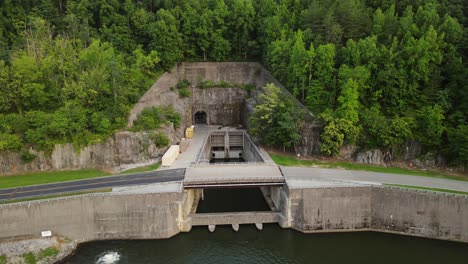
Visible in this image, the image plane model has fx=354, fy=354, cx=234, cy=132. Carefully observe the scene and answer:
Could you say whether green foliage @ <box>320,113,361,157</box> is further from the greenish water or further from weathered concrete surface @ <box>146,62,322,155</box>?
weathered concrete surface @ <box>146,62,322,155</box>

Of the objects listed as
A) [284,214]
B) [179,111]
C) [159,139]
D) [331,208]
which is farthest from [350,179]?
[179,111]

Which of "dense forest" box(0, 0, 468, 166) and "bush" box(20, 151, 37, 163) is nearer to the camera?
"bush" box(20, 151, 37, 163)

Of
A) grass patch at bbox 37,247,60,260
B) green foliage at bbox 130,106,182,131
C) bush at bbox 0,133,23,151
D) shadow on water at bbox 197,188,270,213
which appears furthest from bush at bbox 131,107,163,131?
grass patch at bbox 37,247,60,260

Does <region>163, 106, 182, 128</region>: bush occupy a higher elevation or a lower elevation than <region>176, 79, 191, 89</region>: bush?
lower

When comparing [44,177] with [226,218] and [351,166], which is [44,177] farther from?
[351,166]

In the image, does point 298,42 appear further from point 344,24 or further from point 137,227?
point 137,227

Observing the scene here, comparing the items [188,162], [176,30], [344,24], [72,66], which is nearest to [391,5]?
[344,24]

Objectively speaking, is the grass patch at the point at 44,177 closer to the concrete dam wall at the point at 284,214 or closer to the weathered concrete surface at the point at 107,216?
the concrete dam wall at the point at 284,214
